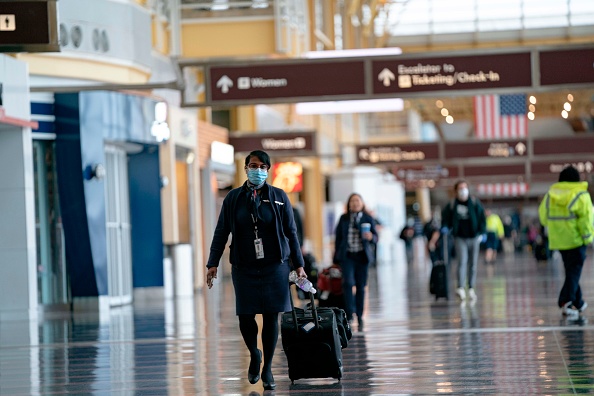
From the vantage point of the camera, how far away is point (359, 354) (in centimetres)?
1097

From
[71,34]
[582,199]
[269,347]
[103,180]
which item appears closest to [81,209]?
[103,180]

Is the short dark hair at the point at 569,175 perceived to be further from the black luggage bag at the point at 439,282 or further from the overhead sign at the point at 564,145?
the overhead sign at the point at 564,145

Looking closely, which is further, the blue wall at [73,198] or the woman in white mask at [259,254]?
the blue wall at [73,198]

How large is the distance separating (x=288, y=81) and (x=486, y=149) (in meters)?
20.5

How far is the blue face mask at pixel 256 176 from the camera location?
345 inches

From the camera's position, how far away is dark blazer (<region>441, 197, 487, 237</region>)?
17648 mm

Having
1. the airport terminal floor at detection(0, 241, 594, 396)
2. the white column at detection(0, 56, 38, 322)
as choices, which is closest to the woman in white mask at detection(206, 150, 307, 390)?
the airport terminal floor at detection(0, 241, 594, 396)

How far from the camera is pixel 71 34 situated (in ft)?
63.7

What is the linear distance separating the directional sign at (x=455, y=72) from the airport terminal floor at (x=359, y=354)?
123 inches


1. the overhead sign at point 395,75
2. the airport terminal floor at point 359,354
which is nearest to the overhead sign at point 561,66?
the overhead sign at point 395,75

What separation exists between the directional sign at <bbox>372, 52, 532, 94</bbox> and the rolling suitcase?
9.17m

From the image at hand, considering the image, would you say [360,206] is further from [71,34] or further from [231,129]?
[231,129]

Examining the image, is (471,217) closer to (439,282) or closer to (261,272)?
(439,282)

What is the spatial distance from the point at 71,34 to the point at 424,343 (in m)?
9.78
